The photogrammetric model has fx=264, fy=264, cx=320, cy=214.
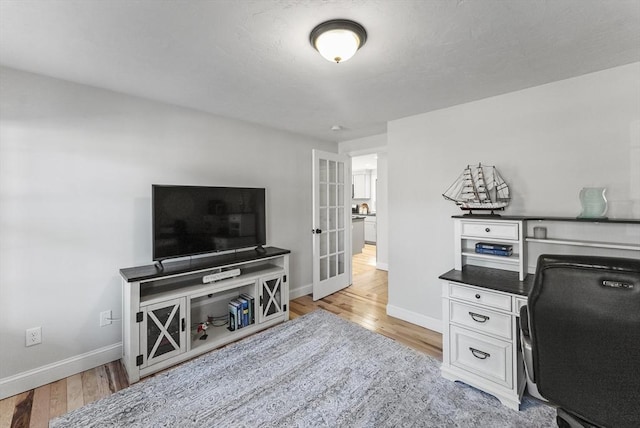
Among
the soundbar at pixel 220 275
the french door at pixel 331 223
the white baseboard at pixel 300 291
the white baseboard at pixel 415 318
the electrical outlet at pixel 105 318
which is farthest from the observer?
the white baseboard at pixel 300 291

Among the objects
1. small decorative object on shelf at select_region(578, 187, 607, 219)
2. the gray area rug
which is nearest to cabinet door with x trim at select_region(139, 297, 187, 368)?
the gray area rug

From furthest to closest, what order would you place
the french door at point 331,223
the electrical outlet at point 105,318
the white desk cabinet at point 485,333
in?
1. the french door at point 331,223
2. the electrical outlet at point 105,318
3. the white desk cabinet at point 485,333

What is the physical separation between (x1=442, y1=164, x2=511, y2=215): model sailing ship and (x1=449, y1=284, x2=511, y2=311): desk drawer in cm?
73

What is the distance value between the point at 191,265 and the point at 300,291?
174 centimetres

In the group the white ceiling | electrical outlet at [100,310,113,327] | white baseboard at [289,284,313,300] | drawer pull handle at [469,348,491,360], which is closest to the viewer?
the white ceiling

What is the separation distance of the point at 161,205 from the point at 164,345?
1176 mm

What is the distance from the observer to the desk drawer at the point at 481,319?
5.89ft

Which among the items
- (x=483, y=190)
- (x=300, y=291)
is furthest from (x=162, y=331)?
(x=483, y=190)

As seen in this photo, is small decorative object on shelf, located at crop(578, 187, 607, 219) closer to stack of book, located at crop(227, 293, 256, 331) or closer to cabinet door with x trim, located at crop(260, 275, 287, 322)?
cabinet door with x trim, located at crop(260, 275, 287, 322)

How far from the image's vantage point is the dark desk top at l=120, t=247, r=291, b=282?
210cm

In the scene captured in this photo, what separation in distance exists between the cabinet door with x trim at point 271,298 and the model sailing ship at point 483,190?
198 cm

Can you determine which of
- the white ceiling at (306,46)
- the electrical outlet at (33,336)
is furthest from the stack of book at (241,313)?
the white ceiling at (306,46)

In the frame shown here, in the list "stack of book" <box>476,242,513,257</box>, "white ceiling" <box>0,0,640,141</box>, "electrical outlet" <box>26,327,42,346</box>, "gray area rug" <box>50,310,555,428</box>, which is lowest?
"gray area rug" <box>50,310,555,428</box>

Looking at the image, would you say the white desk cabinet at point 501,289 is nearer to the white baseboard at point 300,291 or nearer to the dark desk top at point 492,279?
the dark desk top at point 492,279
